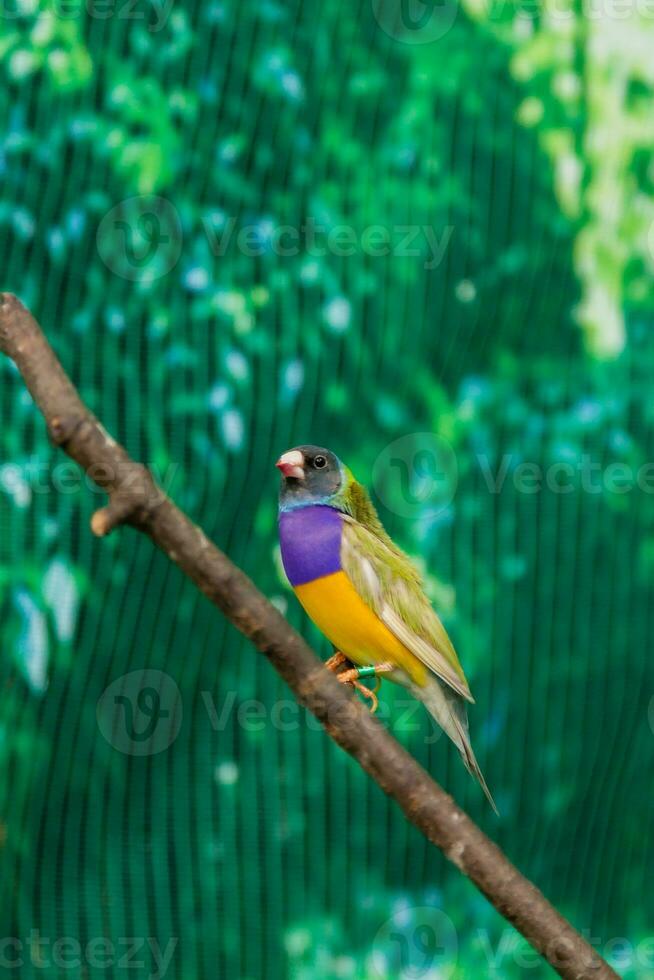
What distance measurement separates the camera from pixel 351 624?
1898 millimetres

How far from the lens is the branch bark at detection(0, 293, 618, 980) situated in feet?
3.93

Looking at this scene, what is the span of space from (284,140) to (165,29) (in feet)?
1.38

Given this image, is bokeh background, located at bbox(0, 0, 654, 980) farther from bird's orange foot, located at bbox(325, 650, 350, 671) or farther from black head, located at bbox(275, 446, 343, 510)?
black head, located at bbox(275, 446, 343, 510)

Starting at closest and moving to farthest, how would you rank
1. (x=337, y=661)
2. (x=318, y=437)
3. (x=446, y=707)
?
(x=446, y=707), (x=337, y=661), (x=318, y=437)

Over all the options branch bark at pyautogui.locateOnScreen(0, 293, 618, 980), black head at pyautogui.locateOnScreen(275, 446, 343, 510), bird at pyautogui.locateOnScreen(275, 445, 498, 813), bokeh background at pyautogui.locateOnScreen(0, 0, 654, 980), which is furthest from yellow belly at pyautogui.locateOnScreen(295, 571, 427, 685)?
bokeh background at pyautogui.locateOnScreen(0, 0, 654, 980)

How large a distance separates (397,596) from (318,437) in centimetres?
133

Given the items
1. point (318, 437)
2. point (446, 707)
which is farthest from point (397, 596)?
point (318, 437)

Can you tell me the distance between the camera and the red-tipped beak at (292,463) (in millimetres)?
1684

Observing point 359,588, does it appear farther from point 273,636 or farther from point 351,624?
point 273,636

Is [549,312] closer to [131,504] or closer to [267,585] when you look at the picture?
[267,585]

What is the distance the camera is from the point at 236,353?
10.6 feet

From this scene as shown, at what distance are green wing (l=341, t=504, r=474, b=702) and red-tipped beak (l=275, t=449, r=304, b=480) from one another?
0.14 metres

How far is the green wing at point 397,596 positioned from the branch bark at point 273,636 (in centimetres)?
42

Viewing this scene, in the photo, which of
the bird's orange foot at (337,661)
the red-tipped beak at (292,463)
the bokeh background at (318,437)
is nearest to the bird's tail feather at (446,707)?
the bird's orange foot at (337,661)
